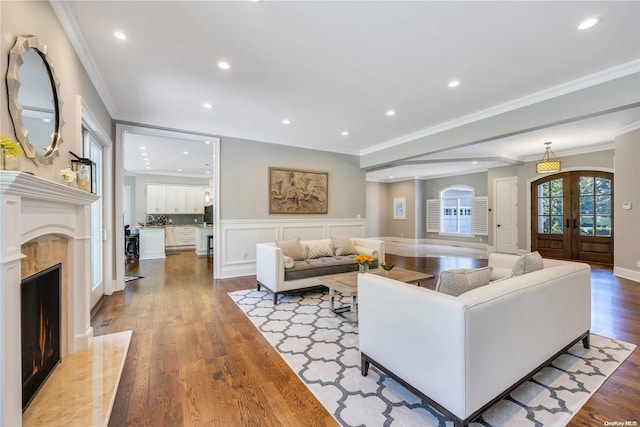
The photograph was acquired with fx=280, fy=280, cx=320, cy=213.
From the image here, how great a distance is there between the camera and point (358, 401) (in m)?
1.81

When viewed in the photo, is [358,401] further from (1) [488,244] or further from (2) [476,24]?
(1) [488,244]

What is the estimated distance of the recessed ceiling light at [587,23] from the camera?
87.7 inches

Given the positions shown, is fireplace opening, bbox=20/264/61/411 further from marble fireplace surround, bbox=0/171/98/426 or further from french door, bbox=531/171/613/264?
french door, bbox=531/171/613/264

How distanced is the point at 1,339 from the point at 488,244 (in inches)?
401

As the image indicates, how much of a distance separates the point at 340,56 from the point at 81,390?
3.39 meters

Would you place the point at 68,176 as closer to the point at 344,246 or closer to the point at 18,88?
the point at 18,88

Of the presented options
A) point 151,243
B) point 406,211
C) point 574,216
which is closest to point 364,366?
point 151,243

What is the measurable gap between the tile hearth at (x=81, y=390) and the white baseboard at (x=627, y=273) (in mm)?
7309

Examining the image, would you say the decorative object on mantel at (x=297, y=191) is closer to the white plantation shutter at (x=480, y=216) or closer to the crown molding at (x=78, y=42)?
the crown molding at (x=78, y=42)

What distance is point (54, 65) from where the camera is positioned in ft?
6.79

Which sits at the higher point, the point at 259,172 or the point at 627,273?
the point at 259,172

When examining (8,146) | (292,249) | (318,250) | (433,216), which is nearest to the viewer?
(8,146)

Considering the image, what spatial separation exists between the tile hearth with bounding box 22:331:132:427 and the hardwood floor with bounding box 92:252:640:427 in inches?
2.8

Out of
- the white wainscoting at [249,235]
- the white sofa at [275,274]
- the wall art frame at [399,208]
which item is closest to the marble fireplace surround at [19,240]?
the white sofa at [275,274]
